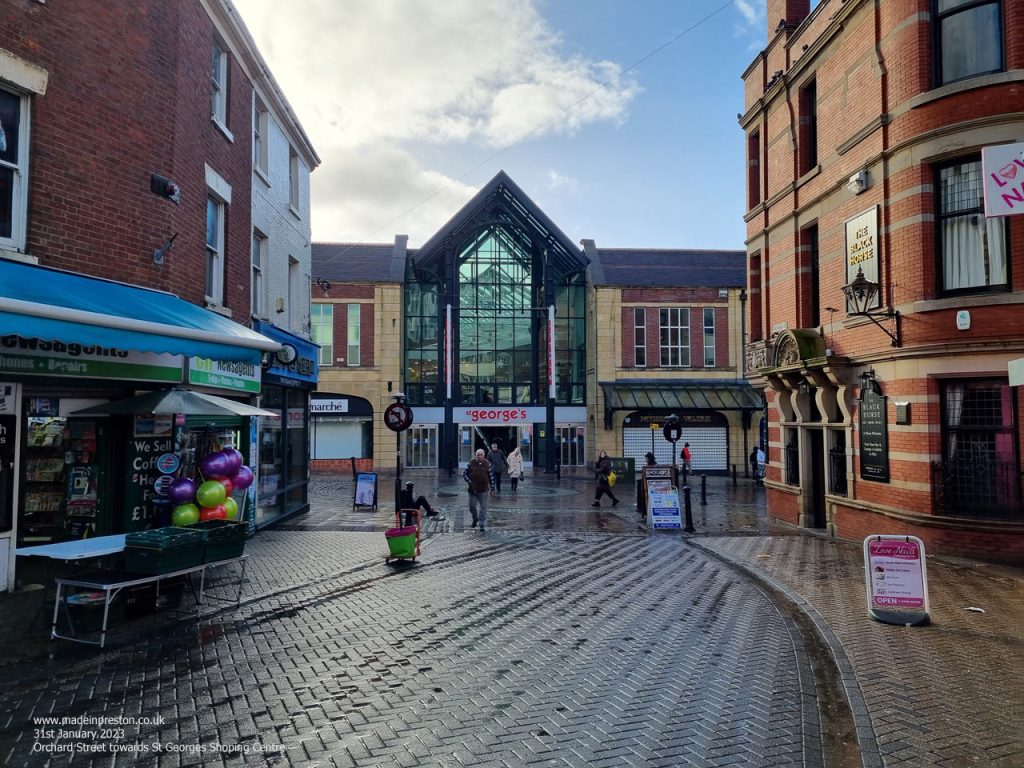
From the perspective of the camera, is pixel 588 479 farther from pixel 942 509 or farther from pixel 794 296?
pixel 942 509

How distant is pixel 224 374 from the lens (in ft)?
37.0

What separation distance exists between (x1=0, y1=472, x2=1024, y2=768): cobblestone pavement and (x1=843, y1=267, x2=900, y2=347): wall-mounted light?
170 inches

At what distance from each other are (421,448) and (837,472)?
76.4ft

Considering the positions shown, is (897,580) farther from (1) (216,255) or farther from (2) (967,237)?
(1) (216,255)

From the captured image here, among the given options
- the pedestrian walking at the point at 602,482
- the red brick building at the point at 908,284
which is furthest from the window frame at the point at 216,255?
the red brick building at the point at 908,284

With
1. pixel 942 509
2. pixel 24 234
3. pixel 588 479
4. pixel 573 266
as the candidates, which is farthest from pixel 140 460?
pixel 573 266

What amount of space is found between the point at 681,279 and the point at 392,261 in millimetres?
15707

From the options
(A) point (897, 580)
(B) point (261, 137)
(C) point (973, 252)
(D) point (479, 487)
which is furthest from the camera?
(B) point (261, 137)

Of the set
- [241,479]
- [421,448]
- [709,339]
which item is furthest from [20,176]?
[709,339]

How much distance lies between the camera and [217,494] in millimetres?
9070

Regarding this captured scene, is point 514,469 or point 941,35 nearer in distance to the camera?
point 941,35

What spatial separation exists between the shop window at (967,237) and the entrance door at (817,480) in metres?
4.89

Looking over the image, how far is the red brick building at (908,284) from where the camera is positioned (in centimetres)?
1069

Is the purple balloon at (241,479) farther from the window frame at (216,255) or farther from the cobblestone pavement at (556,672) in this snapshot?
the window frame at (216,255)
